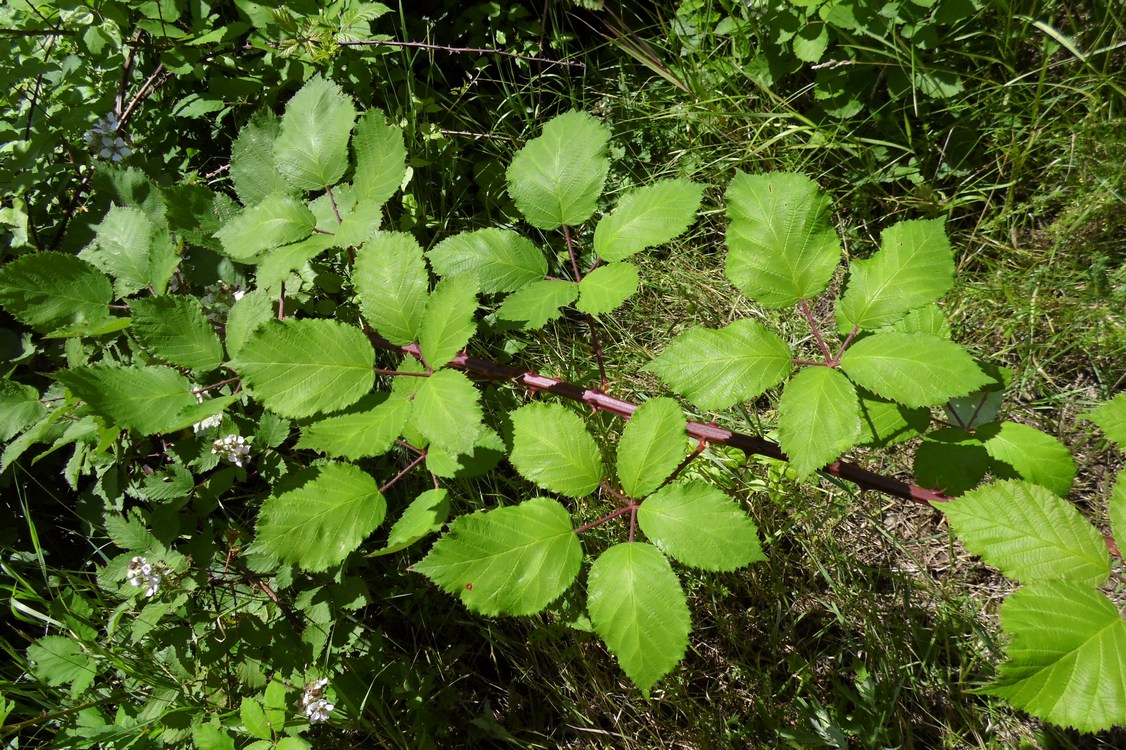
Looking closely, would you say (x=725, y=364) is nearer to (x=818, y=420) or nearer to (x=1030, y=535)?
(x=818, y=420)

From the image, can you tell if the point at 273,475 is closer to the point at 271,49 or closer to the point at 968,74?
the point at 271,49

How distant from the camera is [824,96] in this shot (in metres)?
2.38

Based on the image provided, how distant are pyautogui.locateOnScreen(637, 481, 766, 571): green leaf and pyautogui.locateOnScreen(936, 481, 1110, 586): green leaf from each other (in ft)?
1.04

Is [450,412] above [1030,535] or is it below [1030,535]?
above

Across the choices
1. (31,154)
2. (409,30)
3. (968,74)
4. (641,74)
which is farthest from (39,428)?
(968,74)

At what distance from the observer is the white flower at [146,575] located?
1712 mm

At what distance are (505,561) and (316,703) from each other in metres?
0.92

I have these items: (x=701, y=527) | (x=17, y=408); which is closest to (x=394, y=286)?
(x=701, y=527)

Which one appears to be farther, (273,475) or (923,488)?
(273,475)

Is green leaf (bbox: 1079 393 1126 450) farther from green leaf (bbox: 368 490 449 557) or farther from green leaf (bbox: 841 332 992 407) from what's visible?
green leaf (bbox: 368 490 449 557)

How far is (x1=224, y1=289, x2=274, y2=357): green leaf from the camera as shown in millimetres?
1333

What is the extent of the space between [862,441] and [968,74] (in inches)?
65.6

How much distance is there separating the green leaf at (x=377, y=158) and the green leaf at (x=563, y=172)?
0.71 feet

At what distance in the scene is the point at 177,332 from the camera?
1.33 meters
